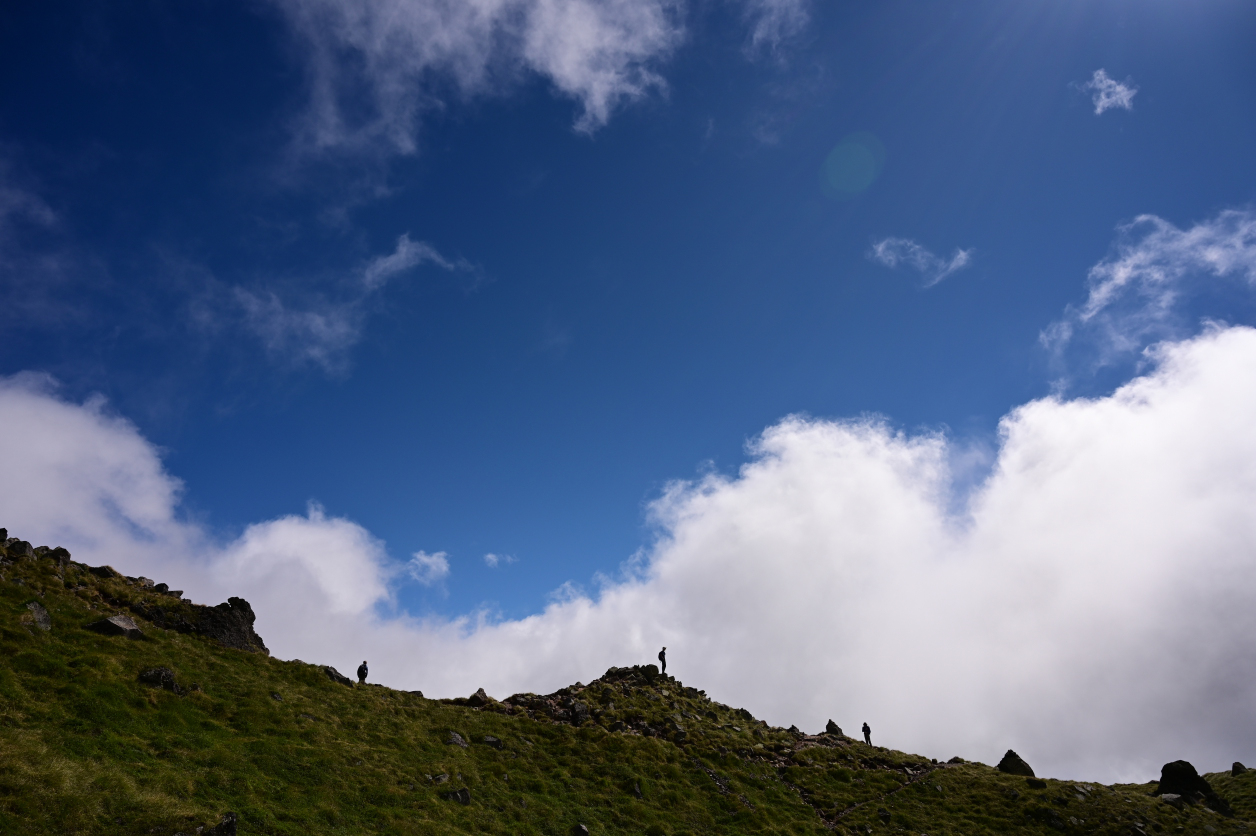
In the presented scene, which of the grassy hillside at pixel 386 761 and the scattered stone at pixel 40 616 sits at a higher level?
the scattered stone at pixel 40 616

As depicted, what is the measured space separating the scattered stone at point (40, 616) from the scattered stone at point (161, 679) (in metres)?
7.08

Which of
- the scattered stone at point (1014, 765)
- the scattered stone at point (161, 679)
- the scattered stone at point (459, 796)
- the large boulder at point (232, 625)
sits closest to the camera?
the scattered stone at point (161, 679)

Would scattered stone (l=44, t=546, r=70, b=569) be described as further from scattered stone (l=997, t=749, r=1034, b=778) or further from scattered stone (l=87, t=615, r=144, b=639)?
scattered stone (l=997, t=749, r=1034, b=778)

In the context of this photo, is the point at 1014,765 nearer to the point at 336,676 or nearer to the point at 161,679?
the point at 336,676

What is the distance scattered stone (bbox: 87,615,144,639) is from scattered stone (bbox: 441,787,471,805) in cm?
2591

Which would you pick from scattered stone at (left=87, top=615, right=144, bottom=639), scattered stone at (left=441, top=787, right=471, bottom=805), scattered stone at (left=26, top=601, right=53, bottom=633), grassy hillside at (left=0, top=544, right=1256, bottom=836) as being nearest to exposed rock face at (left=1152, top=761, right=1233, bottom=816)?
grassy hillside at (left=0, top=544, right=1256, bottom=836)

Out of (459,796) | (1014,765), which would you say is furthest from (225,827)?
(1014,765)

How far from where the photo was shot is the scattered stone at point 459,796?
40531mm

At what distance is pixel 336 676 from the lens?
57.0 meters

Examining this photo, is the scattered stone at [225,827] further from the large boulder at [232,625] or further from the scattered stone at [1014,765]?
the scattered stone at [1014,765]

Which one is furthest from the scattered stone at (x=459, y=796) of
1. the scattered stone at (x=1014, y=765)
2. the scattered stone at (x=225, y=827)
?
the scattered stone at (x=1014, y=765)

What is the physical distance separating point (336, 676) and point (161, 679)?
20698 mm

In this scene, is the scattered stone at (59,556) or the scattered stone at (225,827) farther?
the scattered stone at (59,556)

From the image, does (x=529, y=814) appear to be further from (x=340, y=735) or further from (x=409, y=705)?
(x=409, y=705)
